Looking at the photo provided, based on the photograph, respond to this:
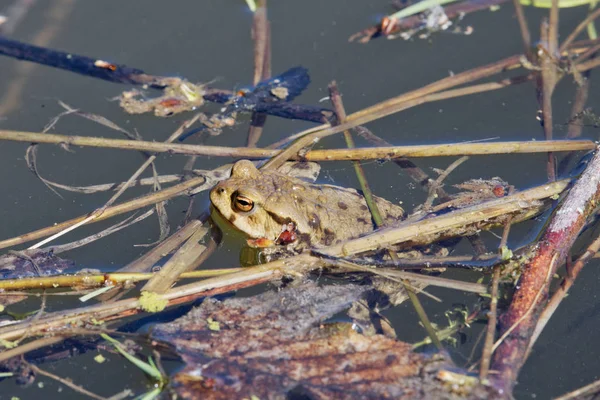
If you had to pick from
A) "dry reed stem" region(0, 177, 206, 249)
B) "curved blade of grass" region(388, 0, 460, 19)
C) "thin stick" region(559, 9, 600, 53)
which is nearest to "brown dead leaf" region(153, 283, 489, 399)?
"dry reed stem" region(0, 177, 206, 249)

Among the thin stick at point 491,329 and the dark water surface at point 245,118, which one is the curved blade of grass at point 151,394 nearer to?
the dark water surface at point 245,118

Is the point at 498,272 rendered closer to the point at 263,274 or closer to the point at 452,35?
the point at 263,274

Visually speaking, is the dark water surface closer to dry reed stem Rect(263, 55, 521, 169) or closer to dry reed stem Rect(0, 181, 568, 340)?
dry reed stem Rect(263, 55, 521, 169)

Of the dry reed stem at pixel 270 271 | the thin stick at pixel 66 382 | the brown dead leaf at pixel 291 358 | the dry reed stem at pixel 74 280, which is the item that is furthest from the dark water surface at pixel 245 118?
the brown dead leaf at pixel 291 358

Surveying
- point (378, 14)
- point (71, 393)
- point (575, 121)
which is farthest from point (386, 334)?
point (378, 14)

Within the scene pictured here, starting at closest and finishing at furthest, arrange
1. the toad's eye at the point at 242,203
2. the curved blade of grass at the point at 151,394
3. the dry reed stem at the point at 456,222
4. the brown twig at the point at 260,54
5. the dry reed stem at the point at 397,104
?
the curved blade of grass at the point at 151,394, the dry reed stem at the point at 456,222, the toad's eye at the point at 242,203, the dry reed stem at the point at 397,104, the brown twig at the point at 260,54

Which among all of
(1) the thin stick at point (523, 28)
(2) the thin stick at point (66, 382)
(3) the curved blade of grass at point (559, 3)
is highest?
(3) the curved blade of grass at point (559, 3)

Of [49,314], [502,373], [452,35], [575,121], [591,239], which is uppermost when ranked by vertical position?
[452,35]
